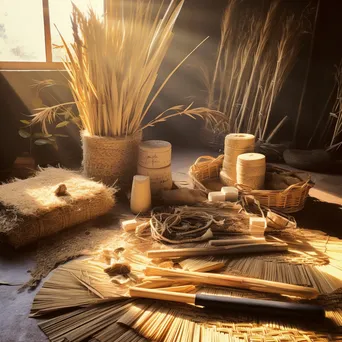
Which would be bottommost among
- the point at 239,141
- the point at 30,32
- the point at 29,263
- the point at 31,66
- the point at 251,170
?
the point at 29,263

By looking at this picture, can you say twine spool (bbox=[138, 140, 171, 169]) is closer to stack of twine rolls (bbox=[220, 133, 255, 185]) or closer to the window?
stack of twine rolls (bbox=[220, 133, 255, 185])

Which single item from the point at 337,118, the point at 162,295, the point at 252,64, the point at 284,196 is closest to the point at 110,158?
the point at 284,196

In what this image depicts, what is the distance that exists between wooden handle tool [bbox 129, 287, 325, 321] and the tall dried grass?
208 centimetres

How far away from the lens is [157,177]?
90.6 inches

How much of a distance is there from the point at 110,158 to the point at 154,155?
27 centimetres

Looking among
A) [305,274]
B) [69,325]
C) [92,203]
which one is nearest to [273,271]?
[305,274]

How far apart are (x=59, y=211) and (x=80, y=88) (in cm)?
79

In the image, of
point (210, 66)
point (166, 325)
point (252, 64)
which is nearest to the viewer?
point (166, 325)

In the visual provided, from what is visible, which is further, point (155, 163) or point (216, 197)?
point (155, 163)

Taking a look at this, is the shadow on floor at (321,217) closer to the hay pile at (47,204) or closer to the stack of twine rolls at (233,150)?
the stack of twine rolls at (233,150)

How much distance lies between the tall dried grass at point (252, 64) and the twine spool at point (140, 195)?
129 centimetres

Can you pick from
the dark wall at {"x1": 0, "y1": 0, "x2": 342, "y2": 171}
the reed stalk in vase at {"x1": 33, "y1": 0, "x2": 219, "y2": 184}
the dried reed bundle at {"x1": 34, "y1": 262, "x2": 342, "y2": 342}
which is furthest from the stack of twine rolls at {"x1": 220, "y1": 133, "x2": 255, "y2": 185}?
the dark wall at {"x1": 0, "y1": 0, "x2": 342, "y2": 171}

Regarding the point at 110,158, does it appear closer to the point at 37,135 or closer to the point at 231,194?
the point at 231,194

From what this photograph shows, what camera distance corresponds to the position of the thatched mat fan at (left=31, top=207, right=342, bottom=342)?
126cm
